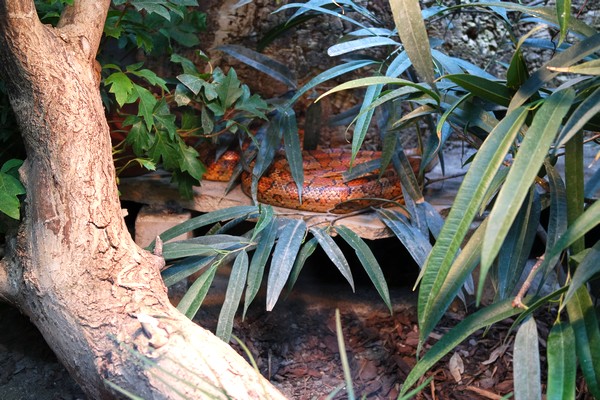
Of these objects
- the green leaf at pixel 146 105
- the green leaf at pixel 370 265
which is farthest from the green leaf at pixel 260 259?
the green leaf at pixel 146 105

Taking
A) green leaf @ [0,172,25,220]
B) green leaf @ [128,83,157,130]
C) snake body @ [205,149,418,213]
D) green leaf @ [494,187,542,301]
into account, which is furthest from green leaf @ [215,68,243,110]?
green leaf @ [494,187,542,301]

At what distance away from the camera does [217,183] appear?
10.4 feet

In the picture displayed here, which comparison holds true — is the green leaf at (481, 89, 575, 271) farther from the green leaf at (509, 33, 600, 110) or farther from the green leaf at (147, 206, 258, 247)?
the green leaf at (147, 206, 258, 247)

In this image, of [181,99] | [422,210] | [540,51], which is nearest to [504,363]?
[422,210]

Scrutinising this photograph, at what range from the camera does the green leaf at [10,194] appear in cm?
180

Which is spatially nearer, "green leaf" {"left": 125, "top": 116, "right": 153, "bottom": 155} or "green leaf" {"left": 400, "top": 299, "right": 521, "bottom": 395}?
"green leaf" {"left": 400, "top": 299, "right": 521, "bottom": 395}

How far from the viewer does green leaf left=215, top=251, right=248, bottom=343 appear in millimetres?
1968

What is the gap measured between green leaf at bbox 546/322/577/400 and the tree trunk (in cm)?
84

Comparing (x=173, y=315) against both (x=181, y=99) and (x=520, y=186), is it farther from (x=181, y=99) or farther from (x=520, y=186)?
(x=181, y=99)

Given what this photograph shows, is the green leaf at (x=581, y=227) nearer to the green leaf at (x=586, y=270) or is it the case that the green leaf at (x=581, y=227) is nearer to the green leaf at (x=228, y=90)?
the green leaf at (x=586, y=270)

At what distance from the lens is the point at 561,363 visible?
1.33 m

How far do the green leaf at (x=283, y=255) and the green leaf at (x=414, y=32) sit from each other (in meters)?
0.83

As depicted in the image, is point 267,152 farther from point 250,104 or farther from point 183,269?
point 183,269

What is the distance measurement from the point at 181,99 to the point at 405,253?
1566 mm
